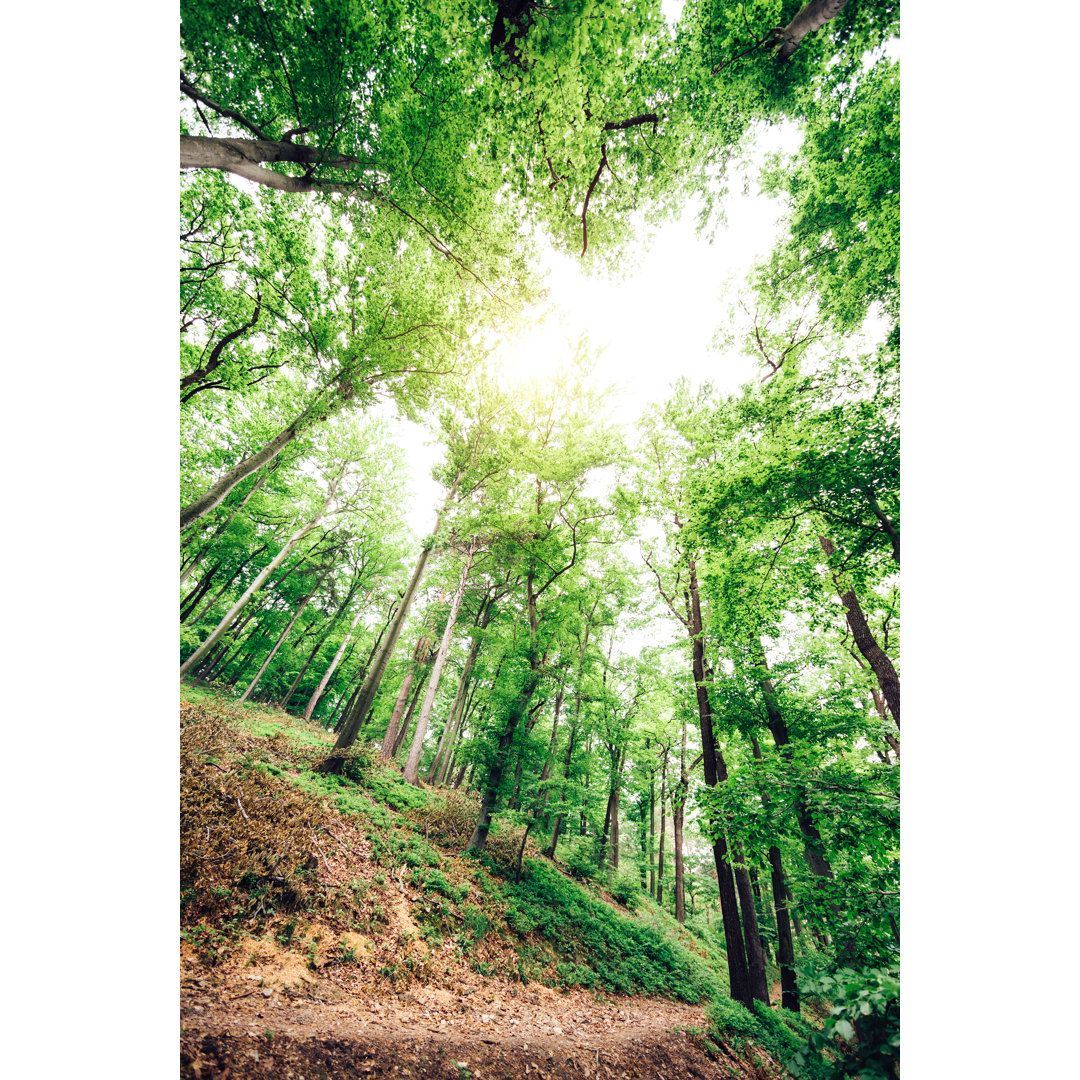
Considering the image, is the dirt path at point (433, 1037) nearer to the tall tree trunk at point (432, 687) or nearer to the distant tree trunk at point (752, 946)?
the distant tree trunk at point (752, 946)

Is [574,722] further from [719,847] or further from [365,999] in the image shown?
[365,999]

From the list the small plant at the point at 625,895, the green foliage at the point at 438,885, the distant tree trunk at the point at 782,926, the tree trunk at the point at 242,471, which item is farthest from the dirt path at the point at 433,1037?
the small plant at the point at 625,895

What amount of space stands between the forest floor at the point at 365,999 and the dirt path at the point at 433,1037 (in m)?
0.02

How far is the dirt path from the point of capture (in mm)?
2500

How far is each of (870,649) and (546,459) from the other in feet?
23.8

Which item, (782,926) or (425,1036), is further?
(782,926)

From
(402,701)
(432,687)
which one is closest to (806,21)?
(432,687)

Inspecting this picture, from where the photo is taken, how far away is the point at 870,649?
255 inches

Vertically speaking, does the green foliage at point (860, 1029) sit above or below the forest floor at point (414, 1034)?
above

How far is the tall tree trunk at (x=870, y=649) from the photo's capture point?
6.12m

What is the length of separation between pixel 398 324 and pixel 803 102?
Result: 21.7 ft

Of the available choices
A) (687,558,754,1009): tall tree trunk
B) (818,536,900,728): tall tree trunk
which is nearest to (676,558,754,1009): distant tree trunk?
(687,558,754,1009): tall tree trunk
